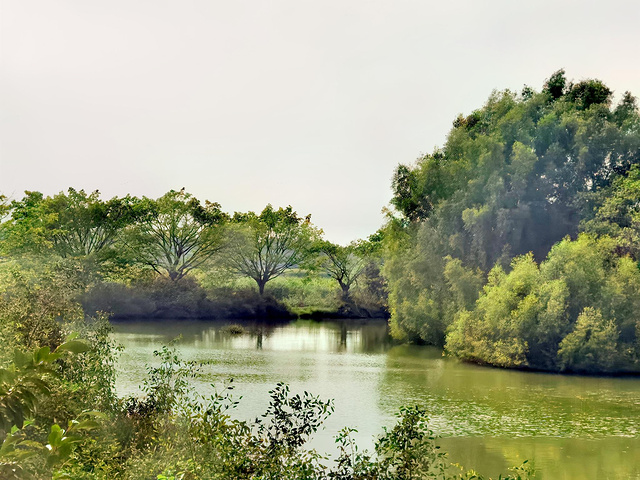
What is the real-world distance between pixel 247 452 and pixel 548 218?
25.2 m

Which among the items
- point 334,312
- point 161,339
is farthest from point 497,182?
point 334,312

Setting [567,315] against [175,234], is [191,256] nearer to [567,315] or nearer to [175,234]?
[175,234]

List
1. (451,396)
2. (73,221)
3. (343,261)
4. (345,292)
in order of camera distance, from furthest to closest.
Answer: (343,261) < (345,292) < (73,221) < (451,396)

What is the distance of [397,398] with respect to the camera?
18.5 m

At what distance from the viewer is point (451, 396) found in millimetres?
19141

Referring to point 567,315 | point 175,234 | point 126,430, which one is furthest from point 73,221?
point 126,430

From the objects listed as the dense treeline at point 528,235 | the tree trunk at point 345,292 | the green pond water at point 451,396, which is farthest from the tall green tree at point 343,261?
the green pond water at point 451,396

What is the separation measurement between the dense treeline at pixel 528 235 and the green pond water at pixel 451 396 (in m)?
1.62

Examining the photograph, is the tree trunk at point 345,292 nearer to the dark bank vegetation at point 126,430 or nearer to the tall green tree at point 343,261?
the tall green tree at point 343,261

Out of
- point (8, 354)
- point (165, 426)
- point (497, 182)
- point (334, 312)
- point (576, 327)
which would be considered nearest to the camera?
point (8, 354)

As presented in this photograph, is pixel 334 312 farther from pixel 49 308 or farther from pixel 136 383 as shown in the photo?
pixel 49 308

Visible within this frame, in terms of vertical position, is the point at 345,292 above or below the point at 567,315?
above

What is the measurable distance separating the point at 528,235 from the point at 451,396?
1282cm

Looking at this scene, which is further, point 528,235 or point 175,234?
point 175,234
